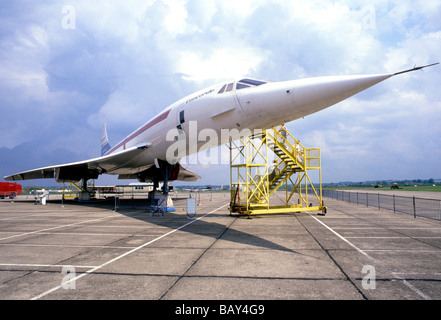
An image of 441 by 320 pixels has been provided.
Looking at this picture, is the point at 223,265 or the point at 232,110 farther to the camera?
the point at 232,110

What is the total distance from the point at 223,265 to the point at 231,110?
505cm

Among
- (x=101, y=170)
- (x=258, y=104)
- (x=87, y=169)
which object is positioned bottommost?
(x=101, y=170)

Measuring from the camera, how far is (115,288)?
151 inches

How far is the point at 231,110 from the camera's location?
8617mm

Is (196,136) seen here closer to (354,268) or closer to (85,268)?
(85,268)

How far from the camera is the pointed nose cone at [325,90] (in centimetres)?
568

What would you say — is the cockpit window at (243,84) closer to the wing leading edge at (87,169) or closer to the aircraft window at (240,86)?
the aircraft window at (240,86)

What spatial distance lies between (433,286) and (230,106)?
6.42m

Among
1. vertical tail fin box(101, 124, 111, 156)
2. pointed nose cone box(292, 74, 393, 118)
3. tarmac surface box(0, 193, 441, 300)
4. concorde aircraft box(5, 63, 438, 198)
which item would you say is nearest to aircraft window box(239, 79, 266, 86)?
concorde aircraft box(5, 63, 438, 198)

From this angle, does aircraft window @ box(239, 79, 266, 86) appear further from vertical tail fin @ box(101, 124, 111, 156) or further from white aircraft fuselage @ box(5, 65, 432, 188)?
vertical tail fin @ box(101, 124, 111, 156)

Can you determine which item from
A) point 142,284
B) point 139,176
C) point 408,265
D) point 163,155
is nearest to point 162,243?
point 142,284

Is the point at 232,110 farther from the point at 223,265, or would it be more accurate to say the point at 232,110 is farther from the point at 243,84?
the point at 223,265

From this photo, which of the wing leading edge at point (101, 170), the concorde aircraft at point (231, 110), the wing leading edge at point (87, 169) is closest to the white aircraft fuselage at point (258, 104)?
the concorde aircraft at point (231, 110)

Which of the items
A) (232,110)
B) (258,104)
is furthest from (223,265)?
(232,110)
